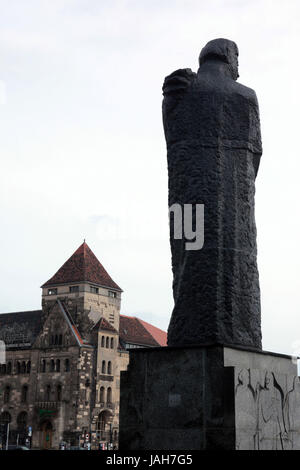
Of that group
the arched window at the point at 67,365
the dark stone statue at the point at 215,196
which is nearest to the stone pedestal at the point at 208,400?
the dark stone statue at the point at 215,196

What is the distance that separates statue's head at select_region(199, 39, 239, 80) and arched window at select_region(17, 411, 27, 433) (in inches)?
2028

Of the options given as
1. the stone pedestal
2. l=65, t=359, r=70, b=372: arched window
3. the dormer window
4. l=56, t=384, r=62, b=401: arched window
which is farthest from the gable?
the stone pedestal

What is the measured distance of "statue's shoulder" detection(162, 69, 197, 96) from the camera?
7.21 metres

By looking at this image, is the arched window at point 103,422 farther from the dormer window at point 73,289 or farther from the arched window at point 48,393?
the dormer window at point 73,289

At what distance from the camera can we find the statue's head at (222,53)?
767 cm

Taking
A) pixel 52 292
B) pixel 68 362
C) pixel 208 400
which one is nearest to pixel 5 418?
pixel 68 362

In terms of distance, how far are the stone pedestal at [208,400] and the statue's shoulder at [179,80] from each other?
9.73ft

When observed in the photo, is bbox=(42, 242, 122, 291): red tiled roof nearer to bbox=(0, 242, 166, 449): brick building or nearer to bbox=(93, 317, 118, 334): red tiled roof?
bbox=(0, 242, 166, 449): brick building

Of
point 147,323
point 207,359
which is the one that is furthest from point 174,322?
point 147,323

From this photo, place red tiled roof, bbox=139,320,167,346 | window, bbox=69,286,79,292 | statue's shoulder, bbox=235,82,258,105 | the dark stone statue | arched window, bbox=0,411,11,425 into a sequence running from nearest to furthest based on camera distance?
the dark stone statue → statue's shoulder, bbox=235,82,258,105 → arched window, bbox=0,411,11,425 → window, bbox=69,286,79,292 → red tiled roof, bbox=139,320,167,346

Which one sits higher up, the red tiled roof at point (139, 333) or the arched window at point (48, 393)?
the red tiled roof at point (139, 333)

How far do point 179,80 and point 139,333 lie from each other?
5750 centimetres

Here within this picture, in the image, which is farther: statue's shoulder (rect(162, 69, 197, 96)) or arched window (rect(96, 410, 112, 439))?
arched window (rect(96, 410, 112, 439))
